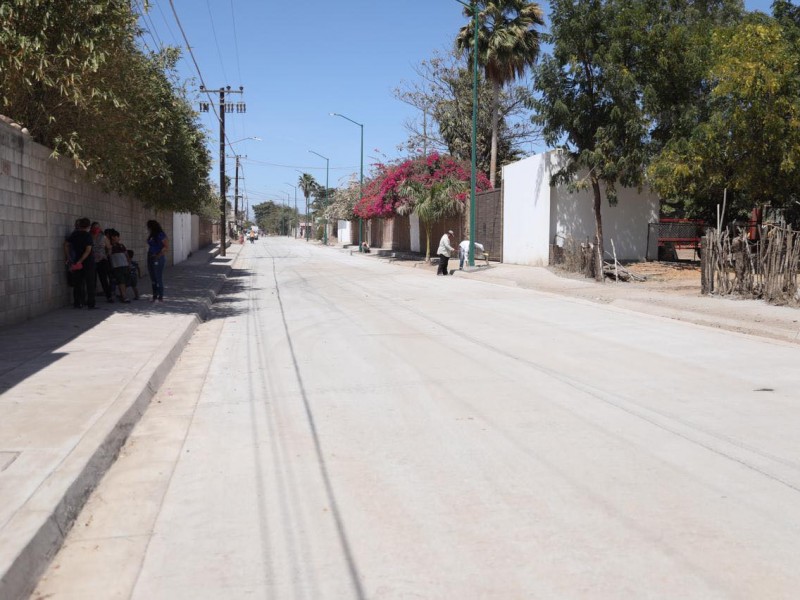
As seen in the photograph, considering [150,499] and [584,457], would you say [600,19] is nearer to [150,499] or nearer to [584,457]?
[584,457]

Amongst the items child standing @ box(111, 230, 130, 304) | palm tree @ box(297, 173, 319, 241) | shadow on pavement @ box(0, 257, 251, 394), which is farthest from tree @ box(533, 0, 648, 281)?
palm tree @ box(297, 173, 319, 241)

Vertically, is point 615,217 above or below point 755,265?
above

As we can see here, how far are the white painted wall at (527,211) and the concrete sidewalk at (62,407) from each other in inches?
722

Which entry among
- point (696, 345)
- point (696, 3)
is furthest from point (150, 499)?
point (696, 3)

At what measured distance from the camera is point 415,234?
49625 millimetres

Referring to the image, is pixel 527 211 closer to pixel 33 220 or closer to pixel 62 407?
pixel 33 220

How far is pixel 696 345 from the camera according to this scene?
428 inches

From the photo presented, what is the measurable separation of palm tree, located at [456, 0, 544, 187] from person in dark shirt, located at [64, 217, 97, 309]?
87.4 ft

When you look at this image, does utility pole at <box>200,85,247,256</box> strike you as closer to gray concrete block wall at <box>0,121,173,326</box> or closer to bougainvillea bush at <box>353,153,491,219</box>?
bougainvillea bush at <box>353,153,491,219</box>

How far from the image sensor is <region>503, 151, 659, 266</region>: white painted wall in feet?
93.3

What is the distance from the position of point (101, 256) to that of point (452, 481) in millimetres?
11076

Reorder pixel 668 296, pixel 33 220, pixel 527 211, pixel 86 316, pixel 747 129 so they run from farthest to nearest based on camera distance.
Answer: pixel 527 211 → pixel 747 129 → pixel 668 296 → pixel 86 316 → pixel 33 220

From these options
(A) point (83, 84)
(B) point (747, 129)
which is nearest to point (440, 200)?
(B) point (747, 129)

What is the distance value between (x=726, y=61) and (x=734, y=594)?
19718 millimetres
